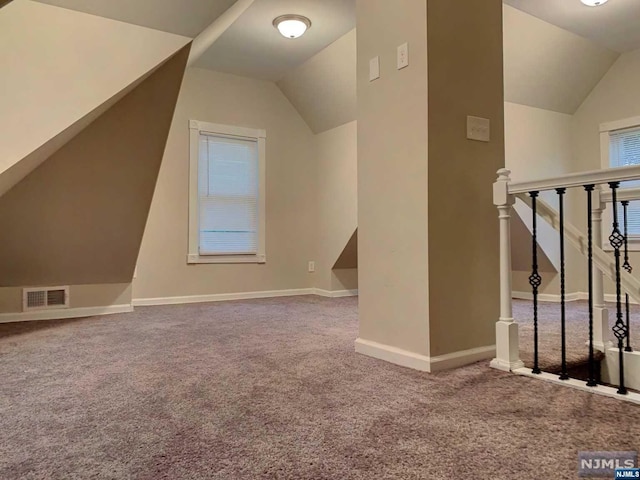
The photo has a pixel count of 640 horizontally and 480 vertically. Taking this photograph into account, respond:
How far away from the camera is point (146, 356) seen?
92.0 inches

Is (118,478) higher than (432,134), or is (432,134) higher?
(432,134)

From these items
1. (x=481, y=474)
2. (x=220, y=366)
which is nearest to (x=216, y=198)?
(x=220, y=366)

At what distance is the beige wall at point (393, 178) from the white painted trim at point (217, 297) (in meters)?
2.61

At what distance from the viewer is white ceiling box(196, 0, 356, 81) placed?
3352 millimetres

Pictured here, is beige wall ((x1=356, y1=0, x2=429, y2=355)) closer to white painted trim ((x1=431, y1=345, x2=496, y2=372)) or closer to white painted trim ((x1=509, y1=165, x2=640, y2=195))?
white painted trim ((x1=431, y1=345, x2=496, y2=372))

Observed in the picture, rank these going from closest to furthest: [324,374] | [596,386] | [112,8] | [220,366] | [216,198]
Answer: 1. [596,386]
2. [324,374]
3. [220,366]
4. [112,8]
5. [216,198]

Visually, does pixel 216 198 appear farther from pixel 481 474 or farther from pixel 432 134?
pixel 481 474

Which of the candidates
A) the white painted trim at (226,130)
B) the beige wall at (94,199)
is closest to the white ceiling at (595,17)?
the white painted trim at (226,130)

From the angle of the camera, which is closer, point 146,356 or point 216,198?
point 146,356

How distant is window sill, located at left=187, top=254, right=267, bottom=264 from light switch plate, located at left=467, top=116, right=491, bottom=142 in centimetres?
316

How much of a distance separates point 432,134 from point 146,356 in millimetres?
1840

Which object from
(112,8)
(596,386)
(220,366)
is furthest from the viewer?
(112,8)

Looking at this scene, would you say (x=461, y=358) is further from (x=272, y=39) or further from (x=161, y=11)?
(x=272, y=39)

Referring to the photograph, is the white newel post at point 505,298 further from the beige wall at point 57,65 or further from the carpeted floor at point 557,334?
the beige wall at point 57,65
